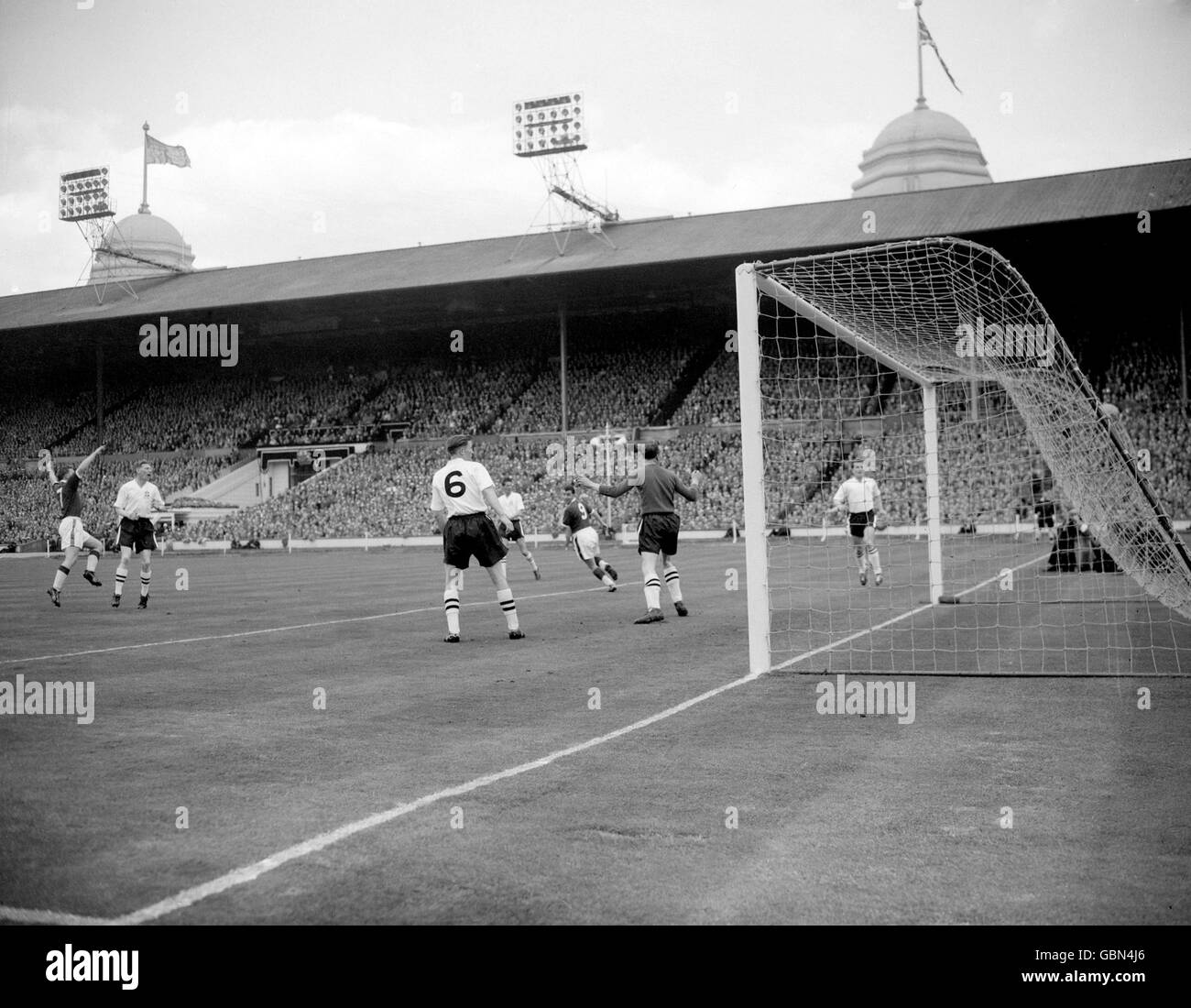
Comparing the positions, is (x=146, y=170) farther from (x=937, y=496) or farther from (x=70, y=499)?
(x=937, y=496)

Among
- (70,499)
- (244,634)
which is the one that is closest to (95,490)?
(70,499)

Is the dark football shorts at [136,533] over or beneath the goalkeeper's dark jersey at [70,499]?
beneath

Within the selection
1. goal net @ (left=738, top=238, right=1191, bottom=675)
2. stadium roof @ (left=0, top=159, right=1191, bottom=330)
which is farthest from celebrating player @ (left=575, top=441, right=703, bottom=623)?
stadium roof @ (left=0, top=159, right=1191, bottom=330)

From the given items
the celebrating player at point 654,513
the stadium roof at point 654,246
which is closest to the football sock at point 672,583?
the celebrating player at point 654,513

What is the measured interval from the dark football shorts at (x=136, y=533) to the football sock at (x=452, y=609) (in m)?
6.87

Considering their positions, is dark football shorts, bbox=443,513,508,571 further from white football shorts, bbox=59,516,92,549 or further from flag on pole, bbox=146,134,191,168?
flag on pole, bbox=146,134,191,168

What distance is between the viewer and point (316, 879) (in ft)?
11.9

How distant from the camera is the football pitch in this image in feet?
11.4

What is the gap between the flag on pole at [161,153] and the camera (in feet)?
Result: 162

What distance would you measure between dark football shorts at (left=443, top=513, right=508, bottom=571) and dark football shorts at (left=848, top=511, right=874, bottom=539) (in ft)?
25.8

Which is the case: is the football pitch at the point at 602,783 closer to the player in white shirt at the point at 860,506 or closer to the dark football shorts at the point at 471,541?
the dark football shorts at the point at 471,541

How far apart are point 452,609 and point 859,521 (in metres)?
8.37
